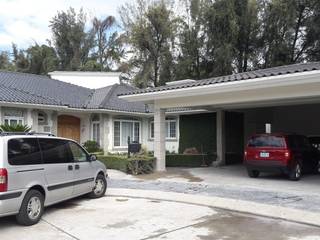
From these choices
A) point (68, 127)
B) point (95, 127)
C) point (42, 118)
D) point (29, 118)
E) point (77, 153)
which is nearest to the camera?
point (77, 153)

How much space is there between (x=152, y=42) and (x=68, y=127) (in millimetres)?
13527

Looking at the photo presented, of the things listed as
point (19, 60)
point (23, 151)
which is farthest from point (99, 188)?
point (19, 60)

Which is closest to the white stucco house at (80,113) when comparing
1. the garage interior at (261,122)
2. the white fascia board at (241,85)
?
the garage interior at (261,122)

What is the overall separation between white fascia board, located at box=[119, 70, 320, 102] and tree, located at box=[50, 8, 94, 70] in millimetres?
32018

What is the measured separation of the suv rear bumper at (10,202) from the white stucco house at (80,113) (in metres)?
11.3

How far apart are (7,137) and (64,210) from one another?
98.0 inches

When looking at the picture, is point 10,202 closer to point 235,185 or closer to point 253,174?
point 235,185

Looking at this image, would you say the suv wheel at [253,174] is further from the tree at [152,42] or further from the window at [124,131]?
the tree at [152,42]

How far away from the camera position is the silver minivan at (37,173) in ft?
25.1

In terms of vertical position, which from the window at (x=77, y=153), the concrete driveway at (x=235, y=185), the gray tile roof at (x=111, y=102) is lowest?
the concrete driveway at (x=235, y=185)

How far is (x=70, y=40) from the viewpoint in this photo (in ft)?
157

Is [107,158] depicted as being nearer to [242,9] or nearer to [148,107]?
[148,107]

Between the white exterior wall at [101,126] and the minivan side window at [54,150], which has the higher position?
the white exterior wall at [101,126]

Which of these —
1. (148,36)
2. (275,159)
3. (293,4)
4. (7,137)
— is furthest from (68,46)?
(7,137)
